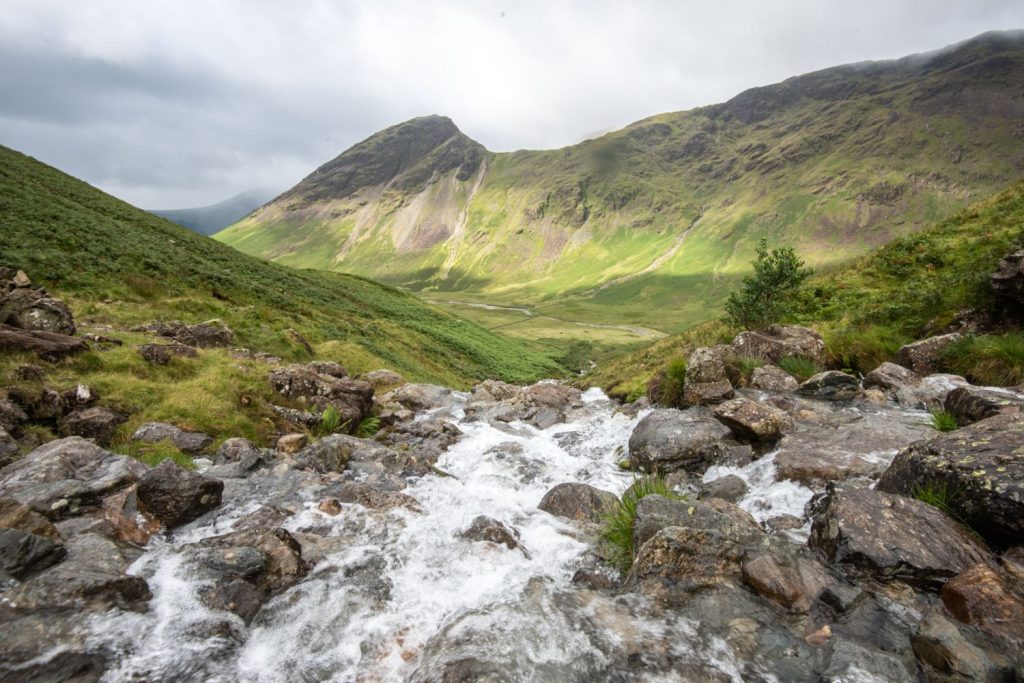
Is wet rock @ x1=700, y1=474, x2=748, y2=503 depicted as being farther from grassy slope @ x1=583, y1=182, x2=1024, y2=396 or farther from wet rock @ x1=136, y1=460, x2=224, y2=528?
wet rock @ x1=136, y1=460, x2=224, y2=528

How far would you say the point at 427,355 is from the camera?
4672cm

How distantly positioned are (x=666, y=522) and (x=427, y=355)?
40864 mm

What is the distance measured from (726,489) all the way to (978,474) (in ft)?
14.1

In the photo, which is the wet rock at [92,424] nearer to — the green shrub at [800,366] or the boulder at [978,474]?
the boulder at [978,474]

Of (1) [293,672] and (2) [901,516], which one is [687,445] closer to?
(2) [901,516]

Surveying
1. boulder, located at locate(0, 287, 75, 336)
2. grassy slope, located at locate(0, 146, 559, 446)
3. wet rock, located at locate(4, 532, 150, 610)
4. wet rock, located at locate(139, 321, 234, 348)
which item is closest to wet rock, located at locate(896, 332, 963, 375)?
wet rock, located at locate(4, 532, 150, 610)

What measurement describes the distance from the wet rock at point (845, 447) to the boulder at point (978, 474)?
123cm

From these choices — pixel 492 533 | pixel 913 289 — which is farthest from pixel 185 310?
pixel 913 289

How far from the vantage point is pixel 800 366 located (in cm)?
1628

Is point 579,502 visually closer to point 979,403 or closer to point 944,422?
point 944,422

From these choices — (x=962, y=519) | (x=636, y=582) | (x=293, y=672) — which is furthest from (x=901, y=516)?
(x=293, y=672)

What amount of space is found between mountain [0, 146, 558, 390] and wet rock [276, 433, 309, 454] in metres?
5.90

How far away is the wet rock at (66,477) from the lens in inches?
295

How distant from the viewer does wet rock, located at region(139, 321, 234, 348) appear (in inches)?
889
